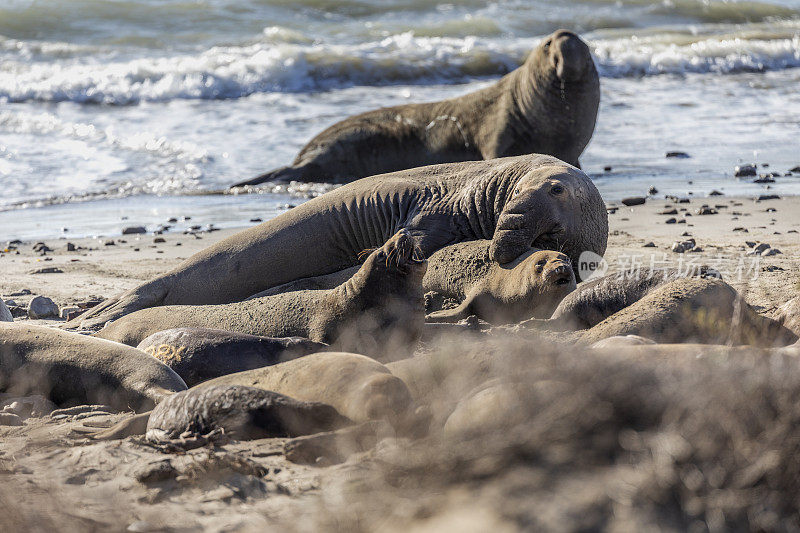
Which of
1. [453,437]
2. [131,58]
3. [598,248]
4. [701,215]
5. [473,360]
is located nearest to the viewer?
[453,437]

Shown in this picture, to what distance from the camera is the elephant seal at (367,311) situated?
479cm

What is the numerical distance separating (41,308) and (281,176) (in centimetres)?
584

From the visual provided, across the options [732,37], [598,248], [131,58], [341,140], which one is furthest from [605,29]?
[598,248]

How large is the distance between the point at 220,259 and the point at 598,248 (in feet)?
8.59

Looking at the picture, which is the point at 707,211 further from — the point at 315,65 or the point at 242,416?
the point at 315,65

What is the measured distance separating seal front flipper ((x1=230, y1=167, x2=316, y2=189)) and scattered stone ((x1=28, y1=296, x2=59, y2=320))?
547 centimetres

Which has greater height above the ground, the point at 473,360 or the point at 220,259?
the point at 473,360

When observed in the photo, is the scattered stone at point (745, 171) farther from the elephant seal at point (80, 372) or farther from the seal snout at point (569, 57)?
the elephant seal at point (80, 372)

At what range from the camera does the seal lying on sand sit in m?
5.34

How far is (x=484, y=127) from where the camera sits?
36.3 ft

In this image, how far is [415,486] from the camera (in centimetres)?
211

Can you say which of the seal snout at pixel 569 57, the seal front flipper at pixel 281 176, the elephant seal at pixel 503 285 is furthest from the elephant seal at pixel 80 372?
the seal front flipper at pixel 281 176

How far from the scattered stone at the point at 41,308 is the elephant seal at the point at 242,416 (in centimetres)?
340

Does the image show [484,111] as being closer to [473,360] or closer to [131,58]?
[473,360]
